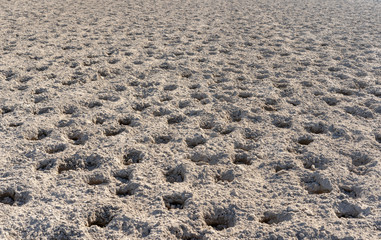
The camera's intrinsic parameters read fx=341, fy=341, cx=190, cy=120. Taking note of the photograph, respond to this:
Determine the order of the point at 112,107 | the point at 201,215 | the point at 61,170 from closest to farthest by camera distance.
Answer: the point at 201,215 → the point at 61,170 → the point at 112,107

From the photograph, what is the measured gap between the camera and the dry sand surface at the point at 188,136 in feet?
7.64

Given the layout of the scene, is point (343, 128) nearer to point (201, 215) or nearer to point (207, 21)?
point (201, 215)

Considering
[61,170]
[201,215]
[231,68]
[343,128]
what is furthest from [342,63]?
[61,170]

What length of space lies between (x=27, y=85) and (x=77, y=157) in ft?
6.16

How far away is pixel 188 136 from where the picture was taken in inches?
129

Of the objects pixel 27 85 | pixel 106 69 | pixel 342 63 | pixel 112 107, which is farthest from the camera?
pixel 342 63

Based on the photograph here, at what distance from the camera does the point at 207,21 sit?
796cm

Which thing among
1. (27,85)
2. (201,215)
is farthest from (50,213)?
(27,85)

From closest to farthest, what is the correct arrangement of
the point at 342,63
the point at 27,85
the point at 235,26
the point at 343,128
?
the point at 343,128 < the point at 27,85 < the point at 342,63 < the point at 235,26

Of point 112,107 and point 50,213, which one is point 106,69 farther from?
point 50,213

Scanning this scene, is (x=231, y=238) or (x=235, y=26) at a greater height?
(x=235, y=26)

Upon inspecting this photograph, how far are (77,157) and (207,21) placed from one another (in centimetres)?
585

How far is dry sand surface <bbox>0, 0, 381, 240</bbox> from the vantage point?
2328 millimetres

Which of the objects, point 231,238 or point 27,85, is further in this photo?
point 27,85
